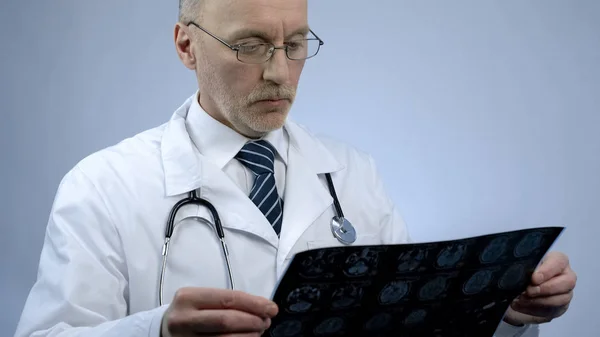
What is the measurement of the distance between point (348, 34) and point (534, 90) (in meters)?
0.58

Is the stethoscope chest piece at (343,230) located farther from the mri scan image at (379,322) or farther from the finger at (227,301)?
the finger at (227,301)

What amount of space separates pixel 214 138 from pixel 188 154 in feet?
0.21

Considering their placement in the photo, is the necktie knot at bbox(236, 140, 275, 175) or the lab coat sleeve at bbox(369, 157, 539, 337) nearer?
the necktie knot at bbox(236, 140, 275, 175)

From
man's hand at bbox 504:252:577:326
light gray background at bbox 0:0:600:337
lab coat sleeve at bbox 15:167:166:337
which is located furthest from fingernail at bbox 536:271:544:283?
light gray background at bbox 0:0:600:337

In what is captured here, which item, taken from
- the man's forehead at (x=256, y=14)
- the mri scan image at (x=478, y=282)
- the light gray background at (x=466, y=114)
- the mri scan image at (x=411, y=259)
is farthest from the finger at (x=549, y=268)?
the light gray background at (x=466, y=114)

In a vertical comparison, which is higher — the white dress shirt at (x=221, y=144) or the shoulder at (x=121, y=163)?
the white dress shirt at (x=221, y=144)

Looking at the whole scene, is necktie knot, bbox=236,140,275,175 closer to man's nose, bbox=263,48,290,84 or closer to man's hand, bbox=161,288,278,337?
man's nose, bbox=263,48,290,84

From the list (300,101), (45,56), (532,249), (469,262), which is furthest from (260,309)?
(45,56)

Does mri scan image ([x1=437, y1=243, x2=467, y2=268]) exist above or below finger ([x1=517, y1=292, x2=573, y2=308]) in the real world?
above

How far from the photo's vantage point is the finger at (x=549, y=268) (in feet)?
4.34

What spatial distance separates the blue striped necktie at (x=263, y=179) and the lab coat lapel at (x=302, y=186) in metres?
0.02

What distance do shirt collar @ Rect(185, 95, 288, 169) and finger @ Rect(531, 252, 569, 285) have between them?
0.57 m

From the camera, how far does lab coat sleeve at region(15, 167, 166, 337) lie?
1.36 meters

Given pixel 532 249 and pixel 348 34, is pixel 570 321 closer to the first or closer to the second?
pixel 348 34
